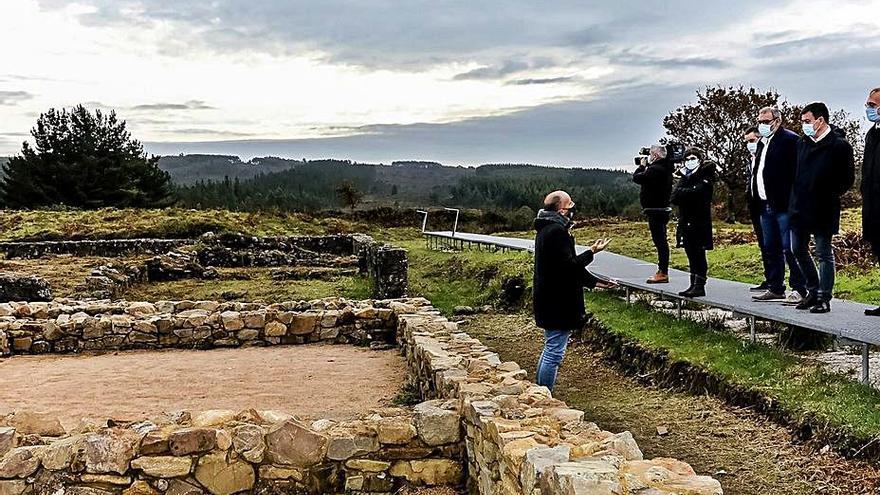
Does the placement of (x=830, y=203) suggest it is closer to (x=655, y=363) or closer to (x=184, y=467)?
(x=655, y=363)

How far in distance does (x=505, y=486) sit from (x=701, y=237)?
18.2ft

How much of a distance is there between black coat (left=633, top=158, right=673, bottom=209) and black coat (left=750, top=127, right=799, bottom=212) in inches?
53.0

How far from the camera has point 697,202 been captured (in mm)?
8969

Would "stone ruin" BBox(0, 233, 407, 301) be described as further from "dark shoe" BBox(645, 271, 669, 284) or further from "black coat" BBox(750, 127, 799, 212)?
"black coat" BBox(750, 127, 799, 212)

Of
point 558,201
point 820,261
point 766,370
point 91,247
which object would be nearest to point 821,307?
point 820,261

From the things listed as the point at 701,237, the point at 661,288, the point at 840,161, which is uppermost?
the point at 840,161

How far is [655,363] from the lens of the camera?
8.38 meters

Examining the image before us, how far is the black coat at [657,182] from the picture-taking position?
9188mm

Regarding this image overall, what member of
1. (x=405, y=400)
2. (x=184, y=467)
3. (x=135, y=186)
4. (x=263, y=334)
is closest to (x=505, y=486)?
(x=184, y=467)

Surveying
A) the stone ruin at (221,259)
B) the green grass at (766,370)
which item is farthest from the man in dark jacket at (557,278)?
the stone ruin at (221,259)

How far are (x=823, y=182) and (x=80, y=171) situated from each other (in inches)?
1730

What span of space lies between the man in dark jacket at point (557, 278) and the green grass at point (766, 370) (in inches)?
64.1

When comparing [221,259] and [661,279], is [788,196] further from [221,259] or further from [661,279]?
[221,259]

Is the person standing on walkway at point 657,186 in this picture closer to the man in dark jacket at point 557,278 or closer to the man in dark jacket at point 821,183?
the man in dark jacket at point 821,183
